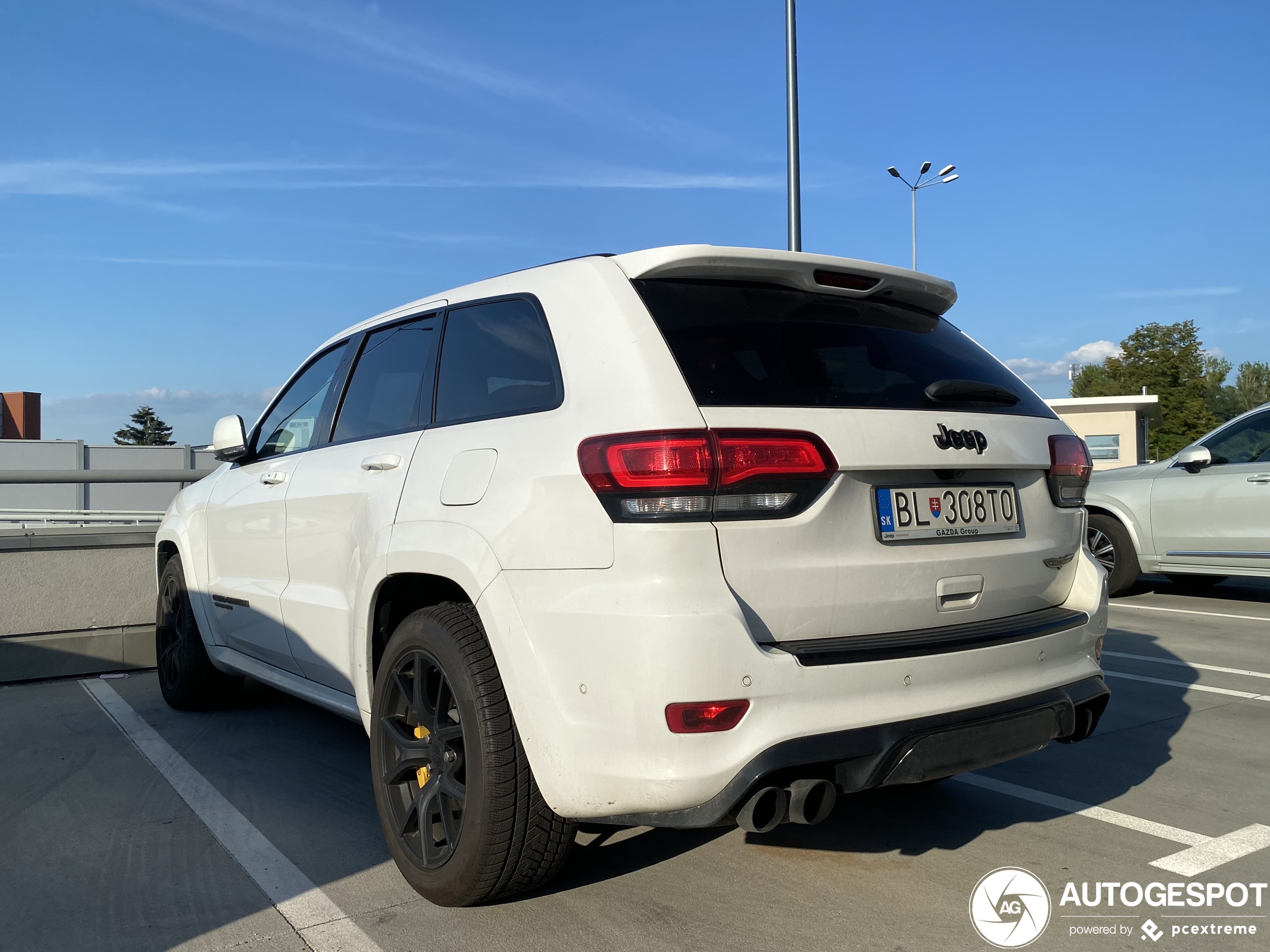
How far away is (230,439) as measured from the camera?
496cm

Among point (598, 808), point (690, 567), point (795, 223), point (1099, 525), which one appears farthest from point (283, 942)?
point (795, 223)

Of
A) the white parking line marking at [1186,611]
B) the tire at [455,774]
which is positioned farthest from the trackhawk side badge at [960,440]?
the white parking line marking at [1186,611]

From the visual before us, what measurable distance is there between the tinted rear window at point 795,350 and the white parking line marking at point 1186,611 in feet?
20.1

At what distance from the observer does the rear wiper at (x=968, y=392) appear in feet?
9.89

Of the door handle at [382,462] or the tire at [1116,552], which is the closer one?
the door handle at [382,462]

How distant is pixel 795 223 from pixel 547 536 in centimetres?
1026

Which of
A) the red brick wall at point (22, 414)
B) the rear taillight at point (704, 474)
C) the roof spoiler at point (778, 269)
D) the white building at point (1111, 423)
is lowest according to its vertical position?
the rear taillight at point (704, 474)

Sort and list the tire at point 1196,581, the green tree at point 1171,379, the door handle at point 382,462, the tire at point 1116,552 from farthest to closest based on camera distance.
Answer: the green tree at point 1171,379 < the tire at point 1196,581 < the tire at point 1116,552 < the door handle at point 382,462

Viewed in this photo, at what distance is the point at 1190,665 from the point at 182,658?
5756 millimetres

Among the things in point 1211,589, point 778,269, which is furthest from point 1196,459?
point 778,269

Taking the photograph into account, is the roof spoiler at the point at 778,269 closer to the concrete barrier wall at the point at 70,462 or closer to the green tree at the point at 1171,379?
the concrete barrier wall at the point at 70,462

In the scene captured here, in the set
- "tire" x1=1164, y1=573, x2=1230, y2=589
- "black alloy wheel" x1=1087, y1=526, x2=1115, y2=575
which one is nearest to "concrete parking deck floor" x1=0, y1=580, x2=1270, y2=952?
"black alloy wheel" x1=1087, y1=526, x2=1115, y2=575

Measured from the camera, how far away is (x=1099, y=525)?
9445 mm

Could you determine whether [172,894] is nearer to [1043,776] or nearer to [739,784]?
[739,784]
